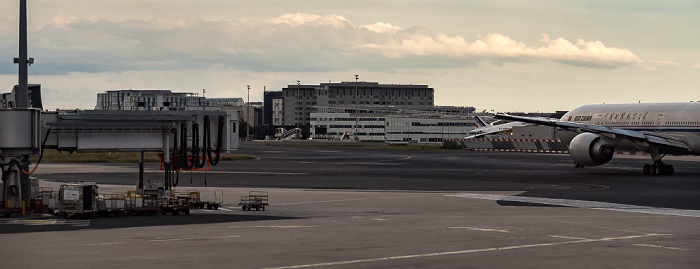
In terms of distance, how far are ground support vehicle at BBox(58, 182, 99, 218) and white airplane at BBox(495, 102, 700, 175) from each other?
103ft

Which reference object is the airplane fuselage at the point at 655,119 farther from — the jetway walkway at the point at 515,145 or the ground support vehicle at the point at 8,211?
the jetway walkway at the point at 515,145

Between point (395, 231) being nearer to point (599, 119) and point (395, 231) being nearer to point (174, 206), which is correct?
point (174, 206)

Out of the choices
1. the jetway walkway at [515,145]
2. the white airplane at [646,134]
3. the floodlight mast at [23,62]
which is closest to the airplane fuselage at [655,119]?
the white airplane at [646,134]

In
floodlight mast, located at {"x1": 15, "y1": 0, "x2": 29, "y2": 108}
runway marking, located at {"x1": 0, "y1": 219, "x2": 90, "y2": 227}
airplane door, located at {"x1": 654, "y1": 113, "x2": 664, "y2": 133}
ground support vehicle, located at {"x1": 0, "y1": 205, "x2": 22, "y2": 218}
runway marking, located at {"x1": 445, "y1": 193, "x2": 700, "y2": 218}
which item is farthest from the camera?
airplane door, located at {"x1": 654, "y1": 113, "x2": 664, "y2": 133}

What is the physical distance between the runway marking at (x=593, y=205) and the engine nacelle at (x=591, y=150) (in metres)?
20.3

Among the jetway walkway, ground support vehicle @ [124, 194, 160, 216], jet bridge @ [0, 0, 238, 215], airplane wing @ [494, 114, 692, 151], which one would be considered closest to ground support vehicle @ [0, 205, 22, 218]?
jet bridge @ [0, 0, 238, 215]

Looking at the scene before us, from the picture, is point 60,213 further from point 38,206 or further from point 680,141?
point 680,141

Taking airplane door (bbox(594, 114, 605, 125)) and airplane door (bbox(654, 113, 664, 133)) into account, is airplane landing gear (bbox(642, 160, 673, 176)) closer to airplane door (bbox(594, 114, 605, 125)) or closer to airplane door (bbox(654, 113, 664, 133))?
airplane door (bbox(654, 113, 664, 133))

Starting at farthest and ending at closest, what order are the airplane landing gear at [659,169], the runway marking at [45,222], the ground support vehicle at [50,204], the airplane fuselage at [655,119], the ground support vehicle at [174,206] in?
the airplane landing gear at [659,169], the airplane fuselage at [655,119], the ground support vehicle at [174,206], the ground support vehicle at [50,204], the runway marking at [45,222]

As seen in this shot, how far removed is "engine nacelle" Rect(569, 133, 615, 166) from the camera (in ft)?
204

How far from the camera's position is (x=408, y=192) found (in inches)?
1843

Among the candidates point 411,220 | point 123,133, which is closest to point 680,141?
point 411,220

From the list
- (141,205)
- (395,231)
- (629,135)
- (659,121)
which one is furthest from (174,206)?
(659,121)

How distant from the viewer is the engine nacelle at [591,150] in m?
62.0
